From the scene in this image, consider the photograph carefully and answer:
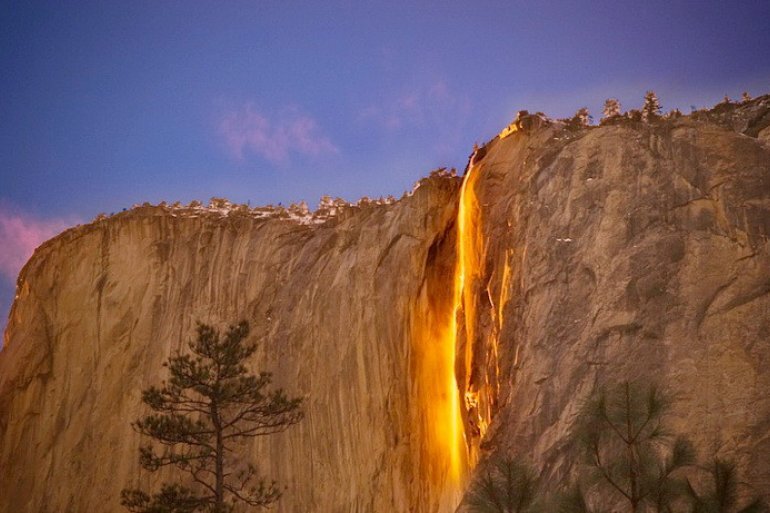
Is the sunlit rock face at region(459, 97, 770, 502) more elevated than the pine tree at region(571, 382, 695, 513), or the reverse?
the sunlit rock face at region(459, 97, 770, 502)

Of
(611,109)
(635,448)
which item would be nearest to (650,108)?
(611,109)

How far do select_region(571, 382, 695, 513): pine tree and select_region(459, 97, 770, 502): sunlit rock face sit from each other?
22.0ft

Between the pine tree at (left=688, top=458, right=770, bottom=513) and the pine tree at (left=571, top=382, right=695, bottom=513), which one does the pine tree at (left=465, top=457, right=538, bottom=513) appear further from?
the pine tree at (left=688, top=458, right=770, bottom=513)

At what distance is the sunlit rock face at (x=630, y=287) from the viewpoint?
20859 mm

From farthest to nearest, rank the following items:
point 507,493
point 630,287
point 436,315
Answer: point 436,315, point 630,287, point 507,493

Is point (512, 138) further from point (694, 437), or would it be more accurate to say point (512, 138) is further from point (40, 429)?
point (40, 429)

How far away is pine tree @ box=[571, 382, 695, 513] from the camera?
12.9 metres

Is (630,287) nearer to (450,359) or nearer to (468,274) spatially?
(468,274)

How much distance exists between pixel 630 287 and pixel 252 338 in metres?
15.9

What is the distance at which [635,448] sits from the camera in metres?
13.4

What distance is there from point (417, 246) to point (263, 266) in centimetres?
661

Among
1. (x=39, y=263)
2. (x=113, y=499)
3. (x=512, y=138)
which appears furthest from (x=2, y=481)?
(x=512, y=138)

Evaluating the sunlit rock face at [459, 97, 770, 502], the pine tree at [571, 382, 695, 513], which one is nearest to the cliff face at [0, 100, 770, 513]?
the sunlit rock face at [459, 97, 770, 502]

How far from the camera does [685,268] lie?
22422 mm
